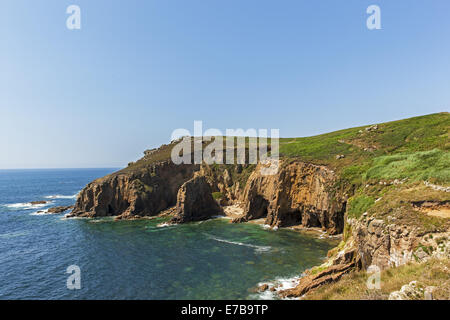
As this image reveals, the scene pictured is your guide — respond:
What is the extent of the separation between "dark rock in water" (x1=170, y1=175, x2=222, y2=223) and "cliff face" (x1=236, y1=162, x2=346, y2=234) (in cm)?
1179

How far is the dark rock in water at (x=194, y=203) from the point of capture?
61188mm

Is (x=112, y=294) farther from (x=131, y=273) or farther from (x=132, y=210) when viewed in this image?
(x=132, y=210)

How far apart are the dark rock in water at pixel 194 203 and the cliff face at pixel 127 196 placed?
45.8 feet

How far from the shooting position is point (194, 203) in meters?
63.5

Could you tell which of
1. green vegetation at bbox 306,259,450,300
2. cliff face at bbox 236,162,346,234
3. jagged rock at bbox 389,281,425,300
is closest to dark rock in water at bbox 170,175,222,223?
cliff face at bbox 236,162,346,234

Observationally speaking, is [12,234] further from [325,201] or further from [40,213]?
[325,201]

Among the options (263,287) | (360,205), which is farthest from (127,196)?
(360,205)

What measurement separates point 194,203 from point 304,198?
29581 mm

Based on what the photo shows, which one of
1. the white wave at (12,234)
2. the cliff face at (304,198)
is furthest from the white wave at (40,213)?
the cliff face at (304,198)

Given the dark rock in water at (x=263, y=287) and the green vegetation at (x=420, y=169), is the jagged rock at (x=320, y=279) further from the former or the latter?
the green vegetation at (x=420, y=169)

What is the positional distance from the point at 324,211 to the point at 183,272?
98.7 ft

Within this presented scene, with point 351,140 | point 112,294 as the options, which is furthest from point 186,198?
point 351,140

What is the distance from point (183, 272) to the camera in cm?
3072
